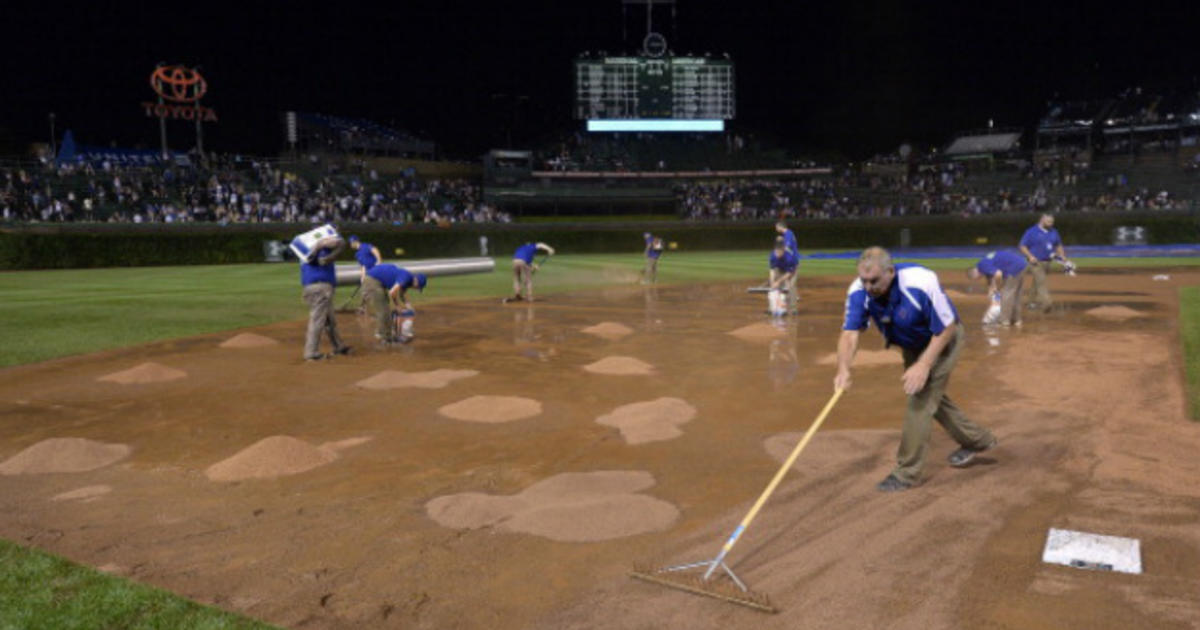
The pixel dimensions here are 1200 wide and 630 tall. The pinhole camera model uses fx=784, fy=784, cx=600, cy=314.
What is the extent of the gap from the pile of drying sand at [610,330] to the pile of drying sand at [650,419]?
17.4 ft

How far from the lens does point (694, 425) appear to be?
8.40 meters

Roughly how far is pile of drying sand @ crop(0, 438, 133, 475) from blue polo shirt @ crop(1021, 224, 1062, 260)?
1564 centimetres

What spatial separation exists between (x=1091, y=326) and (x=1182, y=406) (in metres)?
7.00

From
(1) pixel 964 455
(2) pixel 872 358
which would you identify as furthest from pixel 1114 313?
(1) pixel 964 455

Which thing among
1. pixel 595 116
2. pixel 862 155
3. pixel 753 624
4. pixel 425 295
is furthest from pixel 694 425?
pixel 862 155

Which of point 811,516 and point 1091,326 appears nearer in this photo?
point 811,516

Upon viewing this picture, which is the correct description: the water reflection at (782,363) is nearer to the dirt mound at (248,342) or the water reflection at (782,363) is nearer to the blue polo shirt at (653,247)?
the dirt mound at (248,342)

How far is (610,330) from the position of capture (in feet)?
50.3

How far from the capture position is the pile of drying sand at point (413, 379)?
34.8 ft

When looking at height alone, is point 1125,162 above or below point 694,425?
above

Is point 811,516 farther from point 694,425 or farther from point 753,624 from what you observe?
point 694,425

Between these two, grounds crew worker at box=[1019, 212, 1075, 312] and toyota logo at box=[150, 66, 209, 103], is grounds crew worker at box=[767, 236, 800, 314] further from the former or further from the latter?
toyota logo at box=[150, 66, 209, 103]

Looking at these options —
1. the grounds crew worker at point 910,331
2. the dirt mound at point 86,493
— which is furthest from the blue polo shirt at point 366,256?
the grounds crew worker at point 910,331

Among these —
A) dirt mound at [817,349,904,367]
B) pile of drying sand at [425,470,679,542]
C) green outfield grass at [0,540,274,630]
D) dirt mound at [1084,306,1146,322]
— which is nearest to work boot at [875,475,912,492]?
pile of drying sand at [425,470,679,542]
